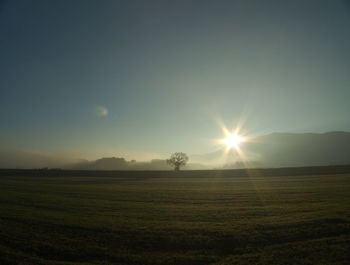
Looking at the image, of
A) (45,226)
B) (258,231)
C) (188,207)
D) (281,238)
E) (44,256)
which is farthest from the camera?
(188,207)

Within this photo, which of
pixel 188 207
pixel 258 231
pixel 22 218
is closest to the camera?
pixel 258 231

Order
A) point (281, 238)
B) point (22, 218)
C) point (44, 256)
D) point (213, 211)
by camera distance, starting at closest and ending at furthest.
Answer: point (44, 256), point (281, 238), point (22, 218), point (213, 211)

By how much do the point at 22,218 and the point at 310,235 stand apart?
23718 mm

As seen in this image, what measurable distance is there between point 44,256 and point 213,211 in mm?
16415

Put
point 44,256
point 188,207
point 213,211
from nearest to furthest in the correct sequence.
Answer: point 44,256 → point 213,211 → point 188,207

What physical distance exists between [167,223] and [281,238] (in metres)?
8.75

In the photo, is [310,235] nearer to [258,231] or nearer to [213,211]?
[258,231]

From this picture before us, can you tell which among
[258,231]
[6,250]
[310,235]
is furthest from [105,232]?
[310,235]

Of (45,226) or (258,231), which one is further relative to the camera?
(45,226)

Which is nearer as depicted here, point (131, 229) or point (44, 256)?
point (44, 256)

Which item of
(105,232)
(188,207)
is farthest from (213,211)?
(105,232)

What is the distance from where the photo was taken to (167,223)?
19.7 metres

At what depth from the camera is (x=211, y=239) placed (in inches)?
618

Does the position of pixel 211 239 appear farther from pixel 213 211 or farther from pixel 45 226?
pixel 45 226
